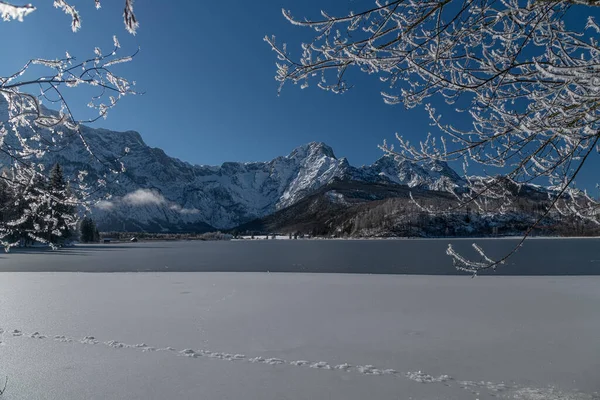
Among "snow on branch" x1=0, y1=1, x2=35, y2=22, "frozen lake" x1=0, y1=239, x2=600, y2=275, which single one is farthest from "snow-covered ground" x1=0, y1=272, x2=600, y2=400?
"frozen lake" x1=0, y1=239, x2=600, y2=275

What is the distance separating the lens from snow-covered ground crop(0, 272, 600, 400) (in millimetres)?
4332

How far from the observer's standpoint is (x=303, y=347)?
583 cm

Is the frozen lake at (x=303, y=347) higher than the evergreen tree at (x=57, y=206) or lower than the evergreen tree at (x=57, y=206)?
lower

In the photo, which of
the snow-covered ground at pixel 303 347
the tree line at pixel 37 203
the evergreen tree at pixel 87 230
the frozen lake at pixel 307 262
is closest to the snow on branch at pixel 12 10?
the tree line at pixel 37 203

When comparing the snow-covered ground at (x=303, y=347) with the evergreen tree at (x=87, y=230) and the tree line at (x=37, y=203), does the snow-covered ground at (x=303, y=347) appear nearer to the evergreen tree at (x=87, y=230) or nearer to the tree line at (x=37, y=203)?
the tree line at (x=37, y=203)

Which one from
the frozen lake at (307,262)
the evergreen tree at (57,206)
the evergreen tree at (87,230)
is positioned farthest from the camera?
the evergreen tree at (87,230)

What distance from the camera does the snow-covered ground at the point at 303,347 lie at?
433cm

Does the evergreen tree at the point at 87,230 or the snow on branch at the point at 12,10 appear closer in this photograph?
the snow on branch at the point at 12,10

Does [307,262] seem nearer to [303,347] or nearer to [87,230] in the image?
[303,347]

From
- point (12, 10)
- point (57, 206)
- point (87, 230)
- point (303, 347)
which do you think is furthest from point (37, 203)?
point (87, 230)

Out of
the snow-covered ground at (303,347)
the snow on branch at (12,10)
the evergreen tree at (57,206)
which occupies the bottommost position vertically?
the snow-covered ground at (303,347)

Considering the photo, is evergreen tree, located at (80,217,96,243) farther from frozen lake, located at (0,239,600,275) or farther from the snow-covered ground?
the snow-covered ground

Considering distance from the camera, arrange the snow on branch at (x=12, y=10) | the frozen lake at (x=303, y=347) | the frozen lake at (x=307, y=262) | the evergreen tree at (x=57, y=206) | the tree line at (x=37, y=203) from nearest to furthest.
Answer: the snow on branch at (x=12, y=10) → the tree line at (x=37, y=203) → the evergreen tree at (x=57, y=206) → the frozen lake at (x=303, y=347) → the frozen lake at (x=307, y=262)

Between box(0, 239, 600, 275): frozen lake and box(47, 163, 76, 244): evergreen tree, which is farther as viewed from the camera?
box(0, 239, 600, 275): frozen lake
